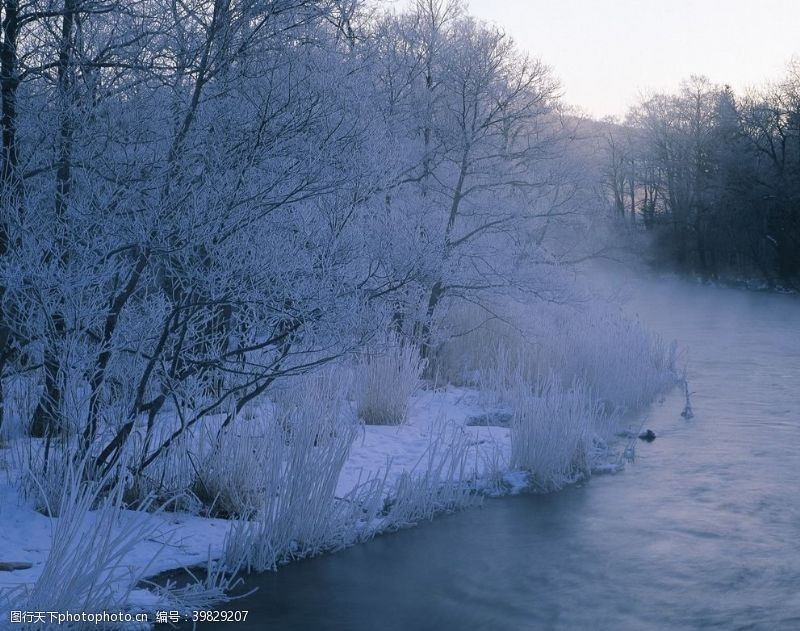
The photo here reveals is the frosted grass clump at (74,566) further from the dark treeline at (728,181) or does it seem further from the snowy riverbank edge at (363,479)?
the dark treeline at (728,181)

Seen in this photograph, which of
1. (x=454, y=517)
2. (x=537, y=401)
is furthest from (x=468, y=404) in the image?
(x=454, y=517)

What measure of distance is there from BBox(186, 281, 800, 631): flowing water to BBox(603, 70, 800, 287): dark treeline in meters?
29.9

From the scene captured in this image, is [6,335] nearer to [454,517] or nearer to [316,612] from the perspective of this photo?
[316,612]

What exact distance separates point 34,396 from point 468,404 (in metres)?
5.75

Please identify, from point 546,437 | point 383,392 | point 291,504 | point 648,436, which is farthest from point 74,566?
point 648,436

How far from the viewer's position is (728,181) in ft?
134

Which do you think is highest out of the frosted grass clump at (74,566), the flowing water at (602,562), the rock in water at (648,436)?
the frosted grass clump at (74,566)

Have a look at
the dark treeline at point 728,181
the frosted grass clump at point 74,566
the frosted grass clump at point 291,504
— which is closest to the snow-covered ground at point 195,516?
the frosted grass clump at point 74,566

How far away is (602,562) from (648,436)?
14.2 feet

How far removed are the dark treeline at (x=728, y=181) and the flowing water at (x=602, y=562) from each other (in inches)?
1179

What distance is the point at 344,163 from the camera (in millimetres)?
7422

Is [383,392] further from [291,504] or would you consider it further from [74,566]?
[74,566]

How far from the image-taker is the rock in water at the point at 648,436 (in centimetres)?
1097

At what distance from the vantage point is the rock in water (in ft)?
36.0
